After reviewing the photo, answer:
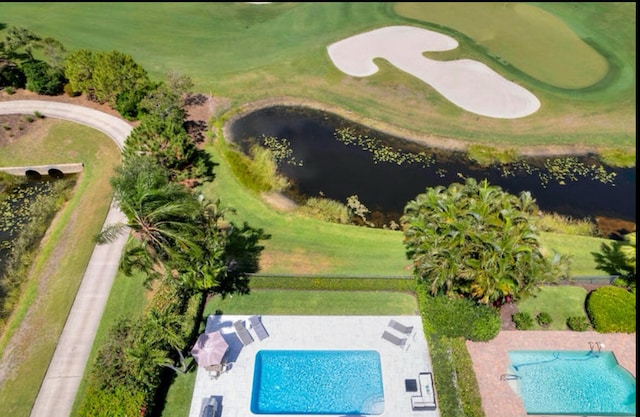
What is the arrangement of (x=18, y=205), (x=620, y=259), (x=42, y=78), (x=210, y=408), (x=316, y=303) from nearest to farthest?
(x=210, y=408) < (x=316, y=303) < (x=620, y=259) < (x=18, y=205) < (x=42, y=78)

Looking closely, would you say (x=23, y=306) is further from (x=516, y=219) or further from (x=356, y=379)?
(x=516, y=219)

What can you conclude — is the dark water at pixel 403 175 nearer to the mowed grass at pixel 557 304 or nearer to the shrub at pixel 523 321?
the mowed grass at pixel 557 304

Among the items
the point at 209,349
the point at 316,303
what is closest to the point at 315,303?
the point at 316,303

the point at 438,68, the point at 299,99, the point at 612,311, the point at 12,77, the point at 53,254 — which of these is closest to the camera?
the point at 612,311

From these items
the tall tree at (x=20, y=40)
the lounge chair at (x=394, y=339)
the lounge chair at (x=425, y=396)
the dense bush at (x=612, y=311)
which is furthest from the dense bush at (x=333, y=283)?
the tall tree at (x=20, y=40)

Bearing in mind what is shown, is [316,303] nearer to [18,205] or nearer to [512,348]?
[512,348]

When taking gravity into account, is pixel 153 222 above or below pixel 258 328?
above

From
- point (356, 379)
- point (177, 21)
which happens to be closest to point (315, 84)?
point (177, 21)
